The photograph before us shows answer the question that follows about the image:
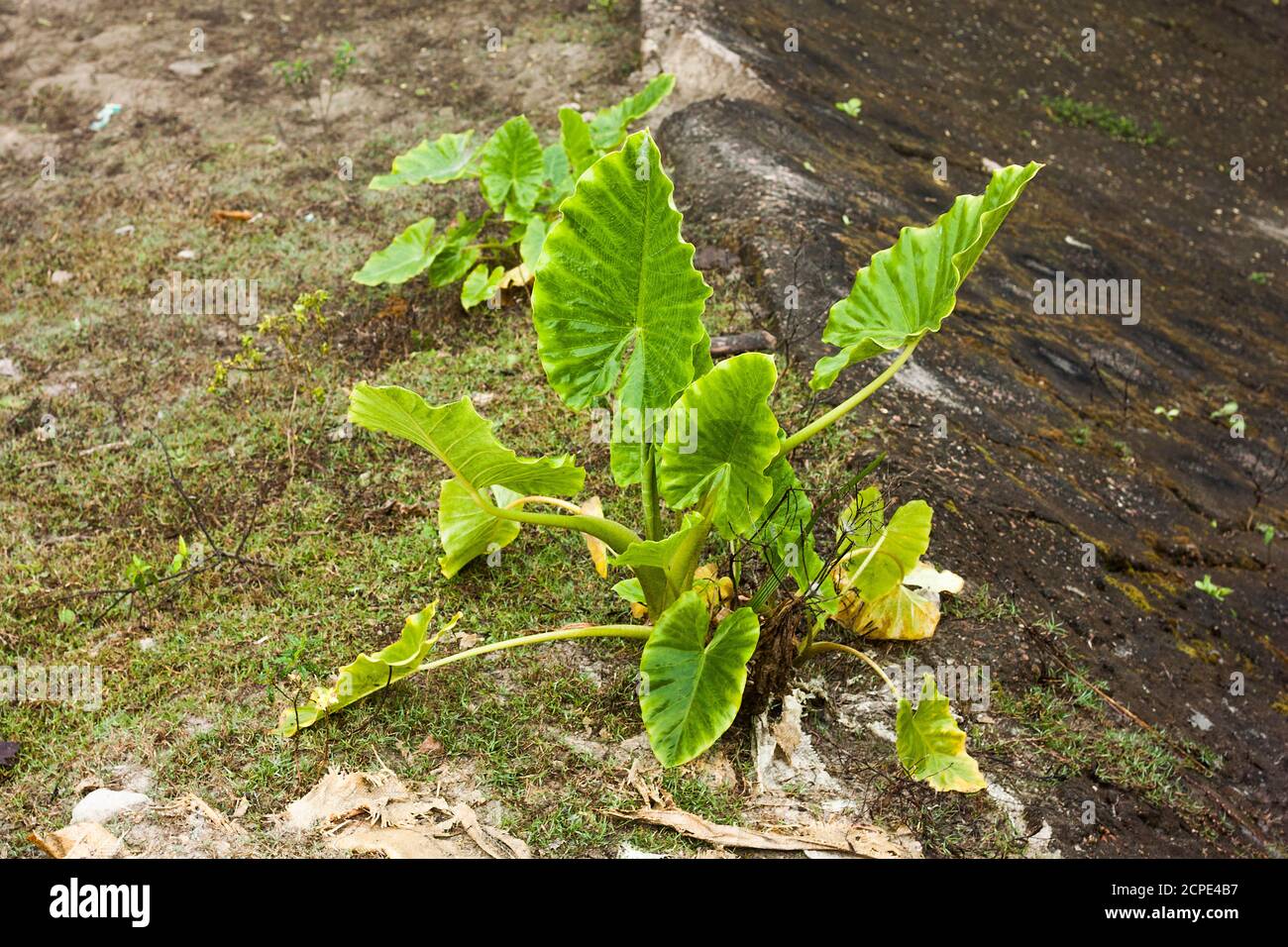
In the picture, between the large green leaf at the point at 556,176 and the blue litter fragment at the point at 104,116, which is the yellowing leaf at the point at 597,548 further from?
the blue litter fragment at the point at 104,116

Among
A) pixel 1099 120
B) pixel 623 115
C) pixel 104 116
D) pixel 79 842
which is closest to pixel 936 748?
pixel 79 842

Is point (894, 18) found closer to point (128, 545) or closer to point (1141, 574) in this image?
point (1141, 574)

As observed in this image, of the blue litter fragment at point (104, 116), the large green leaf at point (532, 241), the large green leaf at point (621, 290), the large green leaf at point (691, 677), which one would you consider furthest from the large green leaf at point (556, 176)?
the blue litter fragment at point (104, 116)

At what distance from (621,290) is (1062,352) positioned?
2746 millimetres

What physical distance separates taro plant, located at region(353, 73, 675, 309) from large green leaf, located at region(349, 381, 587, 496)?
5.77ft

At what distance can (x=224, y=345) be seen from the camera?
4133 millimetres

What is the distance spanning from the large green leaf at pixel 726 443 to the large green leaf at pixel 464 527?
66 centimetres

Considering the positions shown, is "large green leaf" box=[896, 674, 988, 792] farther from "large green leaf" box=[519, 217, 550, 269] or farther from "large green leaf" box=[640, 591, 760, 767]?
"large green leaf" box=[519, 217, 550, 269]

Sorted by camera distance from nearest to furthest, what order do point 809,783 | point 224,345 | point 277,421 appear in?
point 809,783 → point 277,421 → point 224,345

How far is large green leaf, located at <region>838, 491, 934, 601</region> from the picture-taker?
2408mm

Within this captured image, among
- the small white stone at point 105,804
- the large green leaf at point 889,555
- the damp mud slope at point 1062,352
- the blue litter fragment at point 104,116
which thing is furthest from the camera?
the blue litter fragment at point 104,116

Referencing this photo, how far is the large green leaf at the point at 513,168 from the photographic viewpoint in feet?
12.9
